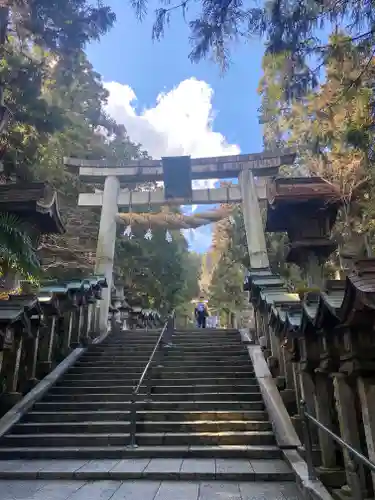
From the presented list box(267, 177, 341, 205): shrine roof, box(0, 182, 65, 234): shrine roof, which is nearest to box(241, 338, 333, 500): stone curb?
box(267, 177, 341, 205): shrine roof

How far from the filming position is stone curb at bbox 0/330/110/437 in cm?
654

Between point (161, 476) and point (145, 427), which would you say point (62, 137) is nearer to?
point (145, 427)

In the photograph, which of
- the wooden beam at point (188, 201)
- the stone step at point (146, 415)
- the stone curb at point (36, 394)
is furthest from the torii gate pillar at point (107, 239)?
the stone step at point (146, 415)

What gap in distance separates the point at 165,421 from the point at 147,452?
1.00m

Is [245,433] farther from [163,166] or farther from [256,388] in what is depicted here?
[163,166]

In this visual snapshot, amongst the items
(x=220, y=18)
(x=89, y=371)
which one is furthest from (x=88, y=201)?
(x=220, y=18)

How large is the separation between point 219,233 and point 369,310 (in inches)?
981

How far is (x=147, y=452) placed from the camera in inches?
226

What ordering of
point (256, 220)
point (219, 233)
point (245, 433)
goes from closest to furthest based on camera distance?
point (245, 433) < point (256, 220) < point (219, 233)

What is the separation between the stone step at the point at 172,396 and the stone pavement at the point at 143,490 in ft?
9.08

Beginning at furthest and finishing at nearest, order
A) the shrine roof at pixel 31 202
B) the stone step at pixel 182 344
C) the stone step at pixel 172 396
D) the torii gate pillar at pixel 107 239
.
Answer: the torii gate pillar at pixel 107 239
the stone step at pixel 182 344
the shrine roof at pixel 31 202
the stone step at pixel 172 396

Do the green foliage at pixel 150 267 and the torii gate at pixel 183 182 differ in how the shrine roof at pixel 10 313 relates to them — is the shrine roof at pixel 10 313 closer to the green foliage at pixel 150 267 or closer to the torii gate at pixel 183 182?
Result: the torii gate at pixel 183 182

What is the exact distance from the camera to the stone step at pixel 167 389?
7844 millimetres

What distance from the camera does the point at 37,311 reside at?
25.7 ft
